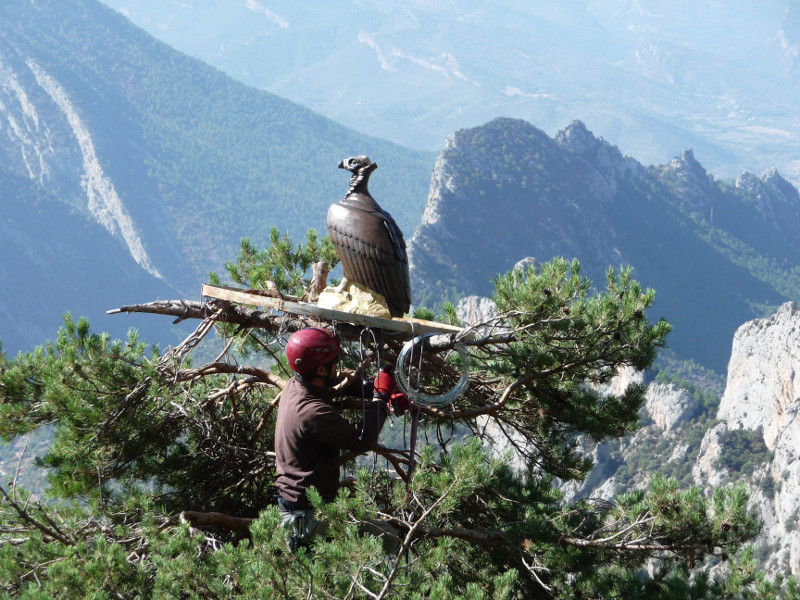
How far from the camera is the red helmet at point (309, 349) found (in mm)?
5832

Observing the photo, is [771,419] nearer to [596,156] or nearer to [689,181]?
[596,156]

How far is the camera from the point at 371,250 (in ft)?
23.0

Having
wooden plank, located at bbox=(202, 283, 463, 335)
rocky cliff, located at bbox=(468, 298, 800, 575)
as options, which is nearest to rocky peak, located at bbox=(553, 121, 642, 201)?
rocky cliff, located at bbox=(468, 298, 800, 575)

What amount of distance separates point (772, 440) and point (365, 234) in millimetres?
77621

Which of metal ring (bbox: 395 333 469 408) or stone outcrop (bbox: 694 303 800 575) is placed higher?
metal ring (bbox: 395 333 469 408)

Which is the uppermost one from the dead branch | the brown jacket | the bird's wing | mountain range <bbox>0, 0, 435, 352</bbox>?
the bird's wing

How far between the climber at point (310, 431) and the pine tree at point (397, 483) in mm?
357

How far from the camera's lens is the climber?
5.75m

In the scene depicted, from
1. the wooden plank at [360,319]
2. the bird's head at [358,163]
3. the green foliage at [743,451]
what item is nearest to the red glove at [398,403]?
the wooden plank at [360,319]

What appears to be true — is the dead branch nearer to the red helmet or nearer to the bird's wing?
the red helmet

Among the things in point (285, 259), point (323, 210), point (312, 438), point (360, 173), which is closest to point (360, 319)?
point (312, 438)

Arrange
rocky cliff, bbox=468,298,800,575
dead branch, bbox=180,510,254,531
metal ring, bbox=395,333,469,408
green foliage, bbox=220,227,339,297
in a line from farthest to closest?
rocky cliff, bbox=468,298,800,575
green foliage, bbox=220,227,339,297
dead branch, bbox=180,510,254,531
metal ring, bbox=395,333,469,408

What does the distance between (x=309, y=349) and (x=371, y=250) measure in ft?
4.79

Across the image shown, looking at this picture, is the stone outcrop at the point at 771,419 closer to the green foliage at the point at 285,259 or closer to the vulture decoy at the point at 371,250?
the green foliage at the point at 285,259
